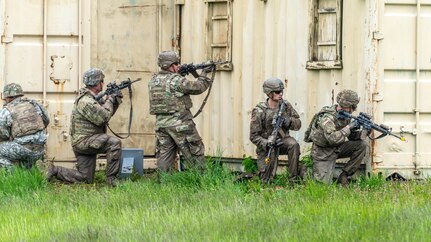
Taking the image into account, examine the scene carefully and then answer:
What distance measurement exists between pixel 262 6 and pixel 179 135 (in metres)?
2.08

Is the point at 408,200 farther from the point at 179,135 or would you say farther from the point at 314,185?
the point at 179,135

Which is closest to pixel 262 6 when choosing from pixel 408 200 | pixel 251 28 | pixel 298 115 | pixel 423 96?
pixel 251 28

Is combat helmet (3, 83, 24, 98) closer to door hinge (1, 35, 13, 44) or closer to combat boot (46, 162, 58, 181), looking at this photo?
door hinge (1, 35, 13, 44)

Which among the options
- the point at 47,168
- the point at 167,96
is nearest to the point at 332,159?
the point at 167,96

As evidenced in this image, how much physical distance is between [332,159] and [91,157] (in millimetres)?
3318

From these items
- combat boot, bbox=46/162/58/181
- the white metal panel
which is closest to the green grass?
combat boot, bbox=46/162/58/181

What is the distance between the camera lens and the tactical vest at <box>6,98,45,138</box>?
1423 centimetres

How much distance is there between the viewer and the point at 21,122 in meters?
14.2

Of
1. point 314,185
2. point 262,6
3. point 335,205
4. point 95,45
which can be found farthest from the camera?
point 95,45

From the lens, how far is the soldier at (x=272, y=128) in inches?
535

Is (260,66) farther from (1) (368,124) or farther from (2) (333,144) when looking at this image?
(1) (368,124)

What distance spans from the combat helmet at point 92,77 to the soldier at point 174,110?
0.70 metres

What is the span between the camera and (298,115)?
545 inches

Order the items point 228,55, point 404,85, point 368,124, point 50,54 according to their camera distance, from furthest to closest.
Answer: point 50,54 → point 228,55 → point 404,85 → point 368,124
